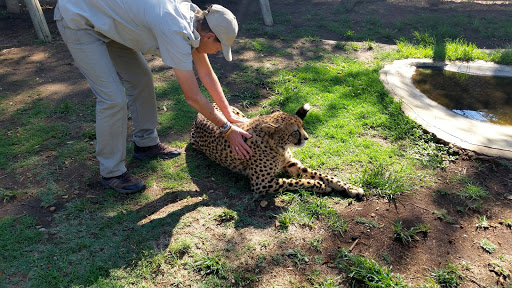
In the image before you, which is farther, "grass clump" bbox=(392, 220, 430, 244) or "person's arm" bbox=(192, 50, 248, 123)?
"person's arm" bbox=(192, 50, 248, 123)

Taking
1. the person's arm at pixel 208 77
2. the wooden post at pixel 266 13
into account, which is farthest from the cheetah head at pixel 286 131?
the wooden post at pixel 266 13

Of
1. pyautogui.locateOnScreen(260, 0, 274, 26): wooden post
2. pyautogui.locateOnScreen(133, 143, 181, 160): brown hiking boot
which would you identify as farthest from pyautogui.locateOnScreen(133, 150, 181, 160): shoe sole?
pyautogui.locateOnScreen(260, 0, 274, 26): wooden post

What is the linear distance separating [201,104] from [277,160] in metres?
1.13

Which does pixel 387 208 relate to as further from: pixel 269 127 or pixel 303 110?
pixel 269 127

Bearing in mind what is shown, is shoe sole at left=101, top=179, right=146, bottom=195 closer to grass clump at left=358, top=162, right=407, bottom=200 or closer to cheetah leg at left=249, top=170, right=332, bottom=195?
cheetah leg at left=249, top=170, right=332, bottom=195

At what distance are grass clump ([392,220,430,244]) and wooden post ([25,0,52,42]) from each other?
7954 mm

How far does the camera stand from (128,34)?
3.47 metres

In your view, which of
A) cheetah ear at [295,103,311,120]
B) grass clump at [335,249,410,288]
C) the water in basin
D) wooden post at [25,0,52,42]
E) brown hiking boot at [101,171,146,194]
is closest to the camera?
grass clump at [335,249,410,288]

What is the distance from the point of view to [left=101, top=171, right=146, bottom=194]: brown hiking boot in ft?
13.3

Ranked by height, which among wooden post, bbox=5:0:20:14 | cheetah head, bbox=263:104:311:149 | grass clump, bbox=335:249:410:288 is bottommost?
grass clump, bbox=335:249:410:288

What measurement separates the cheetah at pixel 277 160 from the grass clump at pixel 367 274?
98cm

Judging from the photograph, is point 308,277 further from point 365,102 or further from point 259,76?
point 259,76

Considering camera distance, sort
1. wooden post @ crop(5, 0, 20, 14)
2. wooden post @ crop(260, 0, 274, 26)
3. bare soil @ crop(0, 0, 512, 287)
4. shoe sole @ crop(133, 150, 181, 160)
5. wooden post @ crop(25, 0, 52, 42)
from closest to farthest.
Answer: bare soil @ crop(0, 0, 512, 287)
shoe sole @ crop(133, 150, 181, 160)
wooden post @ crop(25, 0, 52, 42)
wooden post @ crop(260, 0, 274, 26)
wooden post @ crop(5, 0, 20, 14)

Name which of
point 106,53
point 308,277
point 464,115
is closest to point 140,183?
point 106,53
